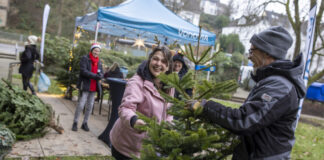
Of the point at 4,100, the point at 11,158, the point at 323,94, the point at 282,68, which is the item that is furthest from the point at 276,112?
the point at 323,94

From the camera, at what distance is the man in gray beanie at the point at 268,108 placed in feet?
4.83

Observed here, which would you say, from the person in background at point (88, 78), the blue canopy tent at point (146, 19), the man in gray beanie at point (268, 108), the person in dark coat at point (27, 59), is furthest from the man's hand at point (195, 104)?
the person in dark coat at point (27, 59)

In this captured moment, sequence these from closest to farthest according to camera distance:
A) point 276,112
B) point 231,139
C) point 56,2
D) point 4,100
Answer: point 276,112
point 231,139
point 4,100
point 56,2

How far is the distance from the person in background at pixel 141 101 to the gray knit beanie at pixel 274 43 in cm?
94

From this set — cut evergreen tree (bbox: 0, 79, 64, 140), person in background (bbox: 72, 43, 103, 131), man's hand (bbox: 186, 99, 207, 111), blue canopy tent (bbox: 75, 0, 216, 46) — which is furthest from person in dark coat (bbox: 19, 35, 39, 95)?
man's hand (bbox: 186, 99, 207, 111)

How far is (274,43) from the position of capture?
1683 millimetres

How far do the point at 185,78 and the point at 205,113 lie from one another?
0.29m

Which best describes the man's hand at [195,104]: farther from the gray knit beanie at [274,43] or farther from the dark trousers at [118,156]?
the dark trousers at [118,156]

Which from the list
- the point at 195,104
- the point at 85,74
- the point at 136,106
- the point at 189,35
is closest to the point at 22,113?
the point at 85,74

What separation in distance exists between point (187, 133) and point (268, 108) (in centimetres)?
54

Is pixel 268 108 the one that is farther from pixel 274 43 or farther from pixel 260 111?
pixel 274 43

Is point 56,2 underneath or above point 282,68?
above

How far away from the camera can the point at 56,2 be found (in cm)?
3106

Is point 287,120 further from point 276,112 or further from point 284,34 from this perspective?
point 284,34
